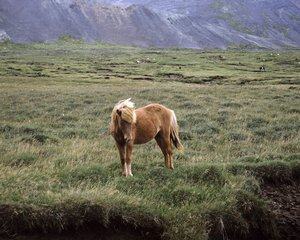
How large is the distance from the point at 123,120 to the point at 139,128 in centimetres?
70

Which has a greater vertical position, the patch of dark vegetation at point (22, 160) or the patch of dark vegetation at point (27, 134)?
the patch of dark vegetation at point (22, 160)

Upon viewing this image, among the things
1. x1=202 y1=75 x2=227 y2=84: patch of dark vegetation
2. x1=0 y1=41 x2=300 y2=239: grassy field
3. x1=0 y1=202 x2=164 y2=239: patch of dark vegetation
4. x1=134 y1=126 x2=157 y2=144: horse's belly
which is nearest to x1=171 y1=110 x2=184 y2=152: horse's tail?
x1=0 y1=41 x2=300 y2=239: grassy field

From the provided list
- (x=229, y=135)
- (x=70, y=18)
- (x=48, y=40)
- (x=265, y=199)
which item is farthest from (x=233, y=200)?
(x=70, y=18)

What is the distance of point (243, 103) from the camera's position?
26906mm

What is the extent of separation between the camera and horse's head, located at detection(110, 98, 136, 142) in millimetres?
9781

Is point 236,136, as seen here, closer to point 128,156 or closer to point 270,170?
point 270,170

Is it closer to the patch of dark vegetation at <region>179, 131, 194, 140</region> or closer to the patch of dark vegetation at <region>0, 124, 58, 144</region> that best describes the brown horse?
the patch of dark vegetation at <region>179, 131, 194, 140</region>

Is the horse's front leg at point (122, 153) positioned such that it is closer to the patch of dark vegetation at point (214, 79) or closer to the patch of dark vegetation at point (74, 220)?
the patch of dark vegetation at point (74, 220)

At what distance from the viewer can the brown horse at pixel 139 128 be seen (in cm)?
989

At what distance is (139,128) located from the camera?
10.4m

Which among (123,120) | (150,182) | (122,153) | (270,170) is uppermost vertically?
(123,120)

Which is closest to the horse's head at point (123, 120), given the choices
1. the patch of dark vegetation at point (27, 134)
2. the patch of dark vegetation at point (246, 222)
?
the patch of dark vegetation at point (246, 222)

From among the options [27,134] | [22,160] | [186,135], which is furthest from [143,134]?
[27,134]

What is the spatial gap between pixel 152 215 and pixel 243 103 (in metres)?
19.4
